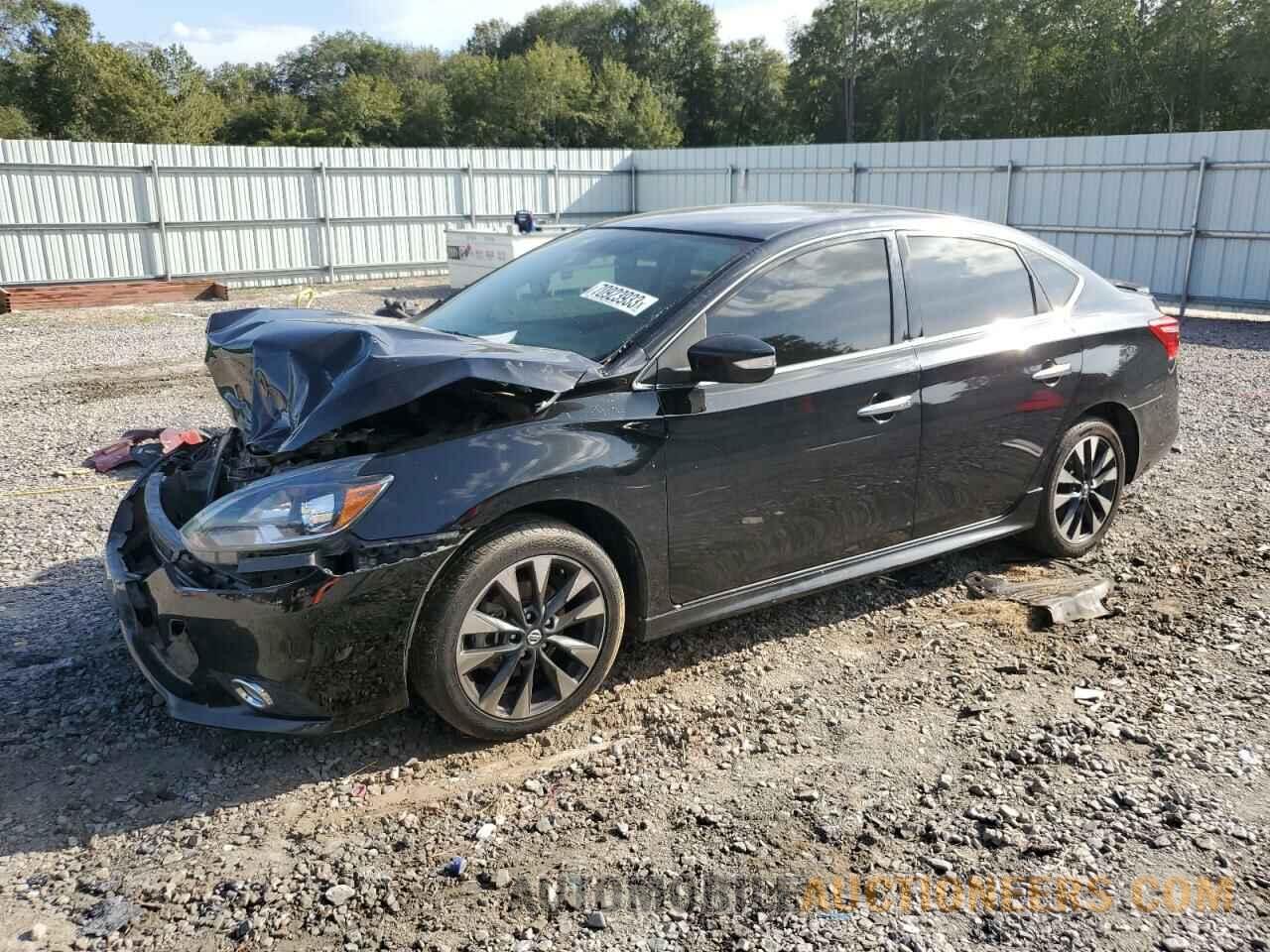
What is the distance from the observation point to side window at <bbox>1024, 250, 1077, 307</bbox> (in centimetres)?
493

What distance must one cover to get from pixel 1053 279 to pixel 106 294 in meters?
16.7

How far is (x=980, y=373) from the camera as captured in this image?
14.7 feet

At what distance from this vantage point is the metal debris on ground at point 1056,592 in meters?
4.65

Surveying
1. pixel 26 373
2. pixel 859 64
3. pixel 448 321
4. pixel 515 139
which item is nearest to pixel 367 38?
pixel 515 139

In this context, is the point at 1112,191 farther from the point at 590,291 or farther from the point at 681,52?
the point at 681,52

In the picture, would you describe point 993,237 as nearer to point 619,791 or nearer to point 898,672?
point 898,672

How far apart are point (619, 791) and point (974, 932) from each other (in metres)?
1.14

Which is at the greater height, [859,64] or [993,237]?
[859,64]

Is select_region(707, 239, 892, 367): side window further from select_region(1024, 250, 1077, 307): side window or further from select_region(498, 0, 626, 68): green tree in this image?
select_region(498, 0, 626, 68): green tree

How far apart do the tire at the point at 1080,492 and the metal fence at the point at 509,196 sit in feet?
40.7

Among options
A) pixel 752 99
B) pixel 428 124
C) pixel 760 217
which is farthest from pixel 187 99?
pixel 760 217

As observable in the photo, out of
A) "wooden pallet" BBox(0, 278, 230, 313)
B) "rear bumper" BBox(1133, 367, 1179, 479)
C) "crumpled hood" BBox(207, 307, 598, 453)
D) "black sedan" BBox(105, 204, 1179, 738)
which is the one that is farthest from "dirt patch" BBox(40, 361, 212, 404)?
"rear bumper" BBox(1133, 367, 1179, 479)

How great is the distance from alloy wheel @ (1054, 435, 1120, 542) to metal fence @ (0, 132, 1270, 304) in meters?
12.4

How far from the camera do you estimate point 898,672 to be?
4125 millimetres
